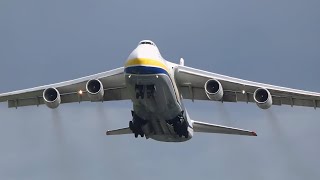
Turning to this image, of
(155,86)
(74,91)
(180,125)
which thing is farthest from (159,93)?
(74,91)

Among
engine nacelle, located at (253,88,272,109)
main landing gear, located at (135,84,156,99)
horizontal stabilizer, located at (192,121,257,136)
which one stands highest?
main landing gear, located at (135,84,156,99)

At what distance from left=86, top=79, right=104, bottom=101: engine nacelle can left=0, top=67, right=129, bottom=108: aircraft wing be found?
0.91 m

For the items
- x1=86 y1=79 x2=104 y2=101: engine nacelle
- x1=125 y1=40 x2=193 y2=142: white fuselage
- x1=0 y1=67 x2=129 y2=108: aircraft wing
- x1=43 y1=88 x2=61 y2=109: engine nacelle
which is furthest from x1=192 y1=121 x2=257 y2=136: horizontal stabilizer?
x1=43 y1=88 x2=61 y2=109: engine nacelle

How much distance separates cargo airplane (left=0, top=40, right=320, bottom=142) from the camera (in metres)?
26.6

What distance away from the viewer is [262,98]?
1121 inches

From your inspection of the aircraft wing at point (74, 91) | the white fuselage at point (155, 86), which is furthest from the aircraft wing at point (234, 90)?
the aircraft wing at point (74, 91)

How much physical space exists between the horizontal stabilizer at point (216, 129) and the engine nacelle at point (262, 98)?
1886 millimetres

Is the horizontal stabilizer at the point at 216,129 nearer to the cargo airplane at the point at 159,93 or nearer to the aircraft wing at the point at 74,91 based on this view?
the cargo airplane at the point at 159,93

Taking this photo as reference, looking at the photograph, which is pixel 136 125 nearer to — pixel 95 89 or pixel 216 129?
pixel 95 89

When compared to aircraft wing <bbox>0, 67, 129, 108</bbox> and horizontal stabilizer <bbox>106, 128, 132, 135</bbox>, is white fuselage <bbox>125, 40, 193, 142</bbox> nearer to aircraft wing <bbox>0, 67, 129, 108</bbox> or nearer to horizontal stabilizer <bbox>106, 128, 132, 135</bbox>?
horizontal stabilizer <bbox>106, 128, 132, 135</bbox>

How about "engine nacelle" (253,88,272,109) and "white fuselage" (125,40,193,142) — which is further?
"engine nacelle" (253,88,272,109)

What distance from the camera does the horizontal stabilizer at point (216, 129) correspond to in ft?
99.0

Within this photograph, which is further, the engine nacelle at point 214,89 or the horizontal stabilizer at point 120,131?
the horizontal stabilizer at point 120,131

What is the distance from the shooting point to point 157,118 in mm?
28422
